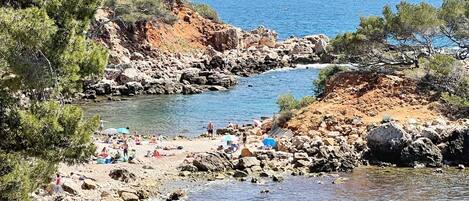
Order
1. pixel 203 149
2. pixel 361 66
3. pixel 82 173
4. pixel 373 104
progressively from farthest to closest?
pixel 361 66
pixel 373 104
pixel 203 149
pixel 82 173

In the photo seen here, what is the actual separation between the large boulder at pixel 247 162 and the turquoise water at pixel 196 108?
12432mm

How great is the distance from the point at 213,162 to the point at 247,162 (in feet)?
5.62

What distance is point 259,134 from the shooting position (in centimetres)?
4591

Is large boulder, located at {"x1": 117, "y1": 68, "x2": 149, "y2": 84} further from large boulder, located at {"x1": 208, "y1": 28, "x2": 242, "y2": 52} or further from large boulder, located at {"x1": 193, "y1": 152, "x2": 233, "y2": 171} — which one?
large boulder, located at {"x1": 193, "y1": 152, "x2": 233, "y2": 171}

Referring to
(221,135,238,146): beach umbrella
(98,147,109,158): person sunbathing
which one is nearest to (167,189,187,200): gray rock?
(98,147,109,158): person sunbathing

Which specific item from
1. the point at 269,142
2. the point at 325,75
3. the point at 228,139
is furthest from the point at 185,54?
the point at 269,142

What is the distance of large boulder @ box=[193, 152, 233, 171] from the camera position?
36.1m

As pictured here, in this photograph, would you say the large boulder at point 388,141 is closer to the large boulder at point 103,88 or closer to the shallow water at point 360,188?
the shallow water at point 360,188

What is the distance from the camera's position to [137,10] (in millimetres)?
83250

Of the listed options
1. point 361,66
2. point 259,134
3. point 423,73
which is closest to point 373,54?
point 361,66

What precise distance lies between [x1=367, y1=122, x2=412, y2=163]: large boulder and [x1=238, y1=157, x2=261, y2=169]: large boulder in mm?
6220

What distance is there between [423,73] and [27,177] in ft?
109

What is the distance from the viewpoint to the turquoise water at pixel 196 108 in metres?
52.5

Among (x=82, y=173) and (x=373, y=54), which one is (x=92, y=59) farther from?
(x=373, y=54)
